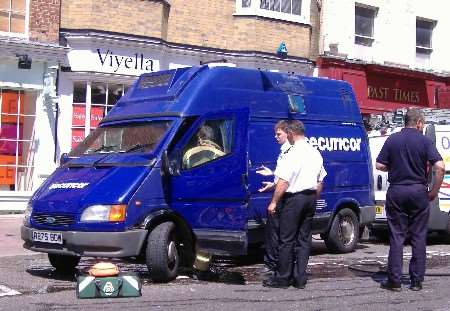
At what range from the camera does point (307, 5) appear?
20.1 metres

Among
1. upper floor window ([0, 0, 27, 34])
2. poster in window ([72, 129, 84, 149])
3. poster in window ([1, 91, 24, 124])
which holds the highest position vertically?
upper floor window ([0, 0, 27, 34])

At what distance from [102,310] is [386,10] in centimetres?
1742

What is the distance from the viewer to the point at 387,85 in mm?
21875

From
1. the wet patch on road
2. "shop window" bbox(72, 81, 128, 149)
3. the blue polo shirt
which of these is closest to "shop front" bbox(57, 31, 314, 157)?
"shop window" bbox(72, 81, 128, 149)

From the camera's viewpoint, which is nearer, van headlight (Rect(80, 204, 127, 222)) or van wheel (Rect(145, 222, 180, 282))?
van headlight (Rect(80, 204, 127, 222))

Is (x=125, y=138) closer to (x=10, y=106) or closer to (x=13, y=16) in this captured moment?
(x=10, y=106)

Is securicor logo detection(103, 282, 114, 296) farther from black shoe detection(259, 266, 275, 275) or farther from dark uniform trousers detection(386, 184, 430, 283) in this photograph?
dark uniform trousers detection(386, 184, 430, 283)

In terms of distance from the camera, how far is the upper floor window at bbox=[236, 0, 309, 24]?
1892cm

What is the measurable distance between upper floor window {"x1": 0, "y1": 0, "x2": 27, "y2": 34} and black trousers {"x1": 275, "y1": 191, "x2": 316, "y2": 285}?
32.3ft

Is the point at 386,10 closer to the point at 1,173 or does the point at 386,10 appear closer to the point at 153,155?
the point at 1,173

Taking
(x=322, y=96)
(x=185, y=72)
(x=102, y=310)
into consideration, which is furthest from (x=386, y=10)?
(x=102, y=310)

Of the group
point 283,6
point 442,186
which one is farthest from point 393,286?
point 283,6

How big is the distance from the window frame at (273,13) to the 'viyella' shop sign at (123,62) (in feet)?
10.8

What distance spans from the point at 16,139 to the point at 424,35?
13.9m
